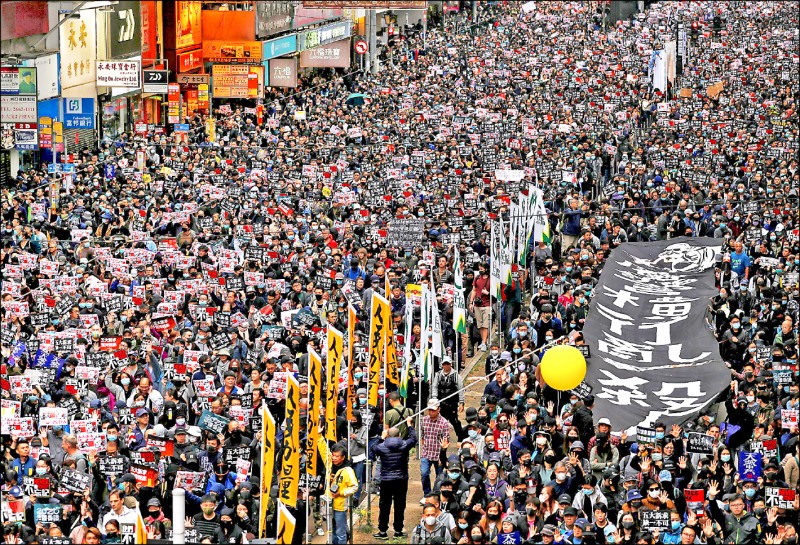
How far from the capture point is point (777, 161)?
130 ft

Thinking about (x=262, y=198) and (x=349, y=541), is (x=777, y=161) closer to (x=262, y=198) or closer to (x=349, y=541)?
(x=262, y=198)

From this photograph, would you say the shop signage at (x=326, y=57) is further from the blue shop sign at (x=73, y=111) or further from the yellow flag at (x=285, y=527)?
the yellow flag at (x=285, y=527)

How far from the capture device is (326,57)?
64.7m

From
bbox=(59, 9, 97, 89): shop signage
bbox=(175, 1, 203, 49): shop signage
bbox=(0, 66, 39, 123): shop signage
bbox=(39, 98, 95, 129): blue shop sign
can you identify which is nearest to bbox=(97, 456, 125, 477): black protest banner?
bbox=(0, 66, 39, 123): shop signage

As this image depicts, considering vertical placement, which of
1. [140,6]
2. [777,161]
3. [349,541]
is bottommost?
[349,541]

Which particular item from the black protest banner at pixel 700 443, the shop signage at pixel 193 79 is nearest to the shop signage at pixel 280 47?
the shop signage at pixel 193 79

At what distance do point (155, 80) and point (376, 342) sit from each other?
96.7 ft

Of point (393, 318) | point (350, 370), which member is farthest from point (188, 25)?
point (350, 370)

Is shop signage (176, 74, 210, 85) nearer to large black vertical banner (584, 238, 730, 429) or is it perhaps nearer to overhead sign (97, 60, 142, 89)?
overhead sign (97, 60, 142, 89)

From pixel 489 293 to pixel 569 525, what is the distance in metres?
11.3

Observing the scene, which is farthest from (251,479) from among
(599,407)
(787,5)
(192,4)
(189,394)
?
(787,5)

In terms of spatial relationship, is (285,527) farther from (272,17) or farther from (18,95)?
(272,17)

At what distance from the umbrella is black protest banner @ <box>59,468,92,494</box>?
39.8 meters

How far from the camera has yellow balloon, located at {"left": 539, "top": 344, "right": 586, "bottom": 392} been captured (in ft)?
69.4
